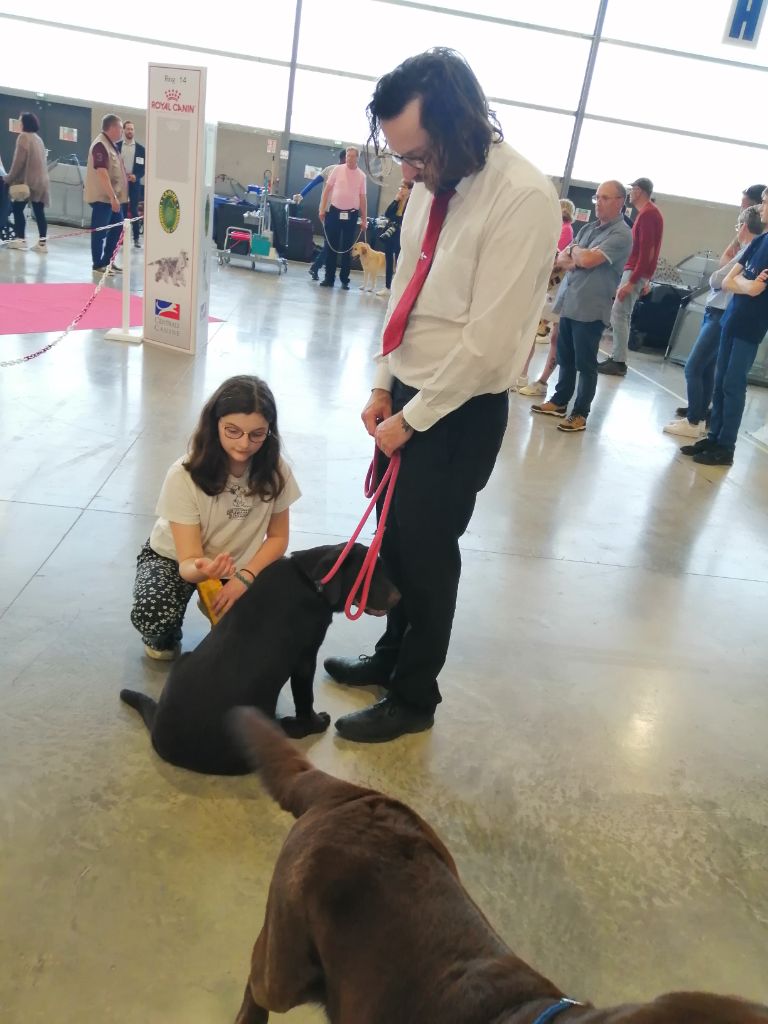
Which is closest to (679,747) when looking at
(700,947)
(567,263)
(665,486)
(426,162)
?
(700,947)

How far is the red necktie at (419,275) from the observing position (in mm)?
1707

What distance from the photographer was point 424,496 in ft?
6.11

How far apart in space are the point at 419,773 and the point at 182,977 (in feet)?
2.59

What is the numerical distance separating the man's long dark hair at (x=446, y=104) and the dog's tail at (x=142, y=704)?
1.49 m

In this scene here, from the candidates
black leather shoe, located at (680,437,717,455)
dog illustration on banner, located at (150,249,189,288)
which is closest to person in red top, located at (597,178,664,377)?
black leather shoe, located at (680,437,717,455)

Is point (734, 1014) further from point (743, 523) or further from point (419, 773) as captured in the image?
point (743, 523)

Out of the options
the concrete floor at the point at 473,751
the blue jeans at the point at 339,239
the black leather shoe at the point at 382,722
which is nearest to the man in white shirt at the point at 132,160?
the blue jeans at the point at 339,239

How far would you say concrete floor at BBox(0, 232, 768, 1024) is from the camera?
1.48 metres

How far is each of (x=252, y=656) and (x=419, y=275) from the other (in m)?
1.00

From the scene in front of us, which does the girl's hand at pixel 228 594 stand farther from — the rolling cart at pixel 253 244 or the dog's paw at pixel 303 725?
the rolling cart at pixel 253 244

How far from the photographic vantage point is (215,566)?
209 centimetres

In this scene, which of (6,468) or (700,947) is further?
(6,468)

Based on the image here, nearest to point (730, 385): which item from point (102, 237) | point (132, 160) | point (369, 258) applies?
point (369, 258)

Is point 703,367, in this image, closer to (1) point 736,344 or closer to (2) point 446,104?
(1) point 736,344
